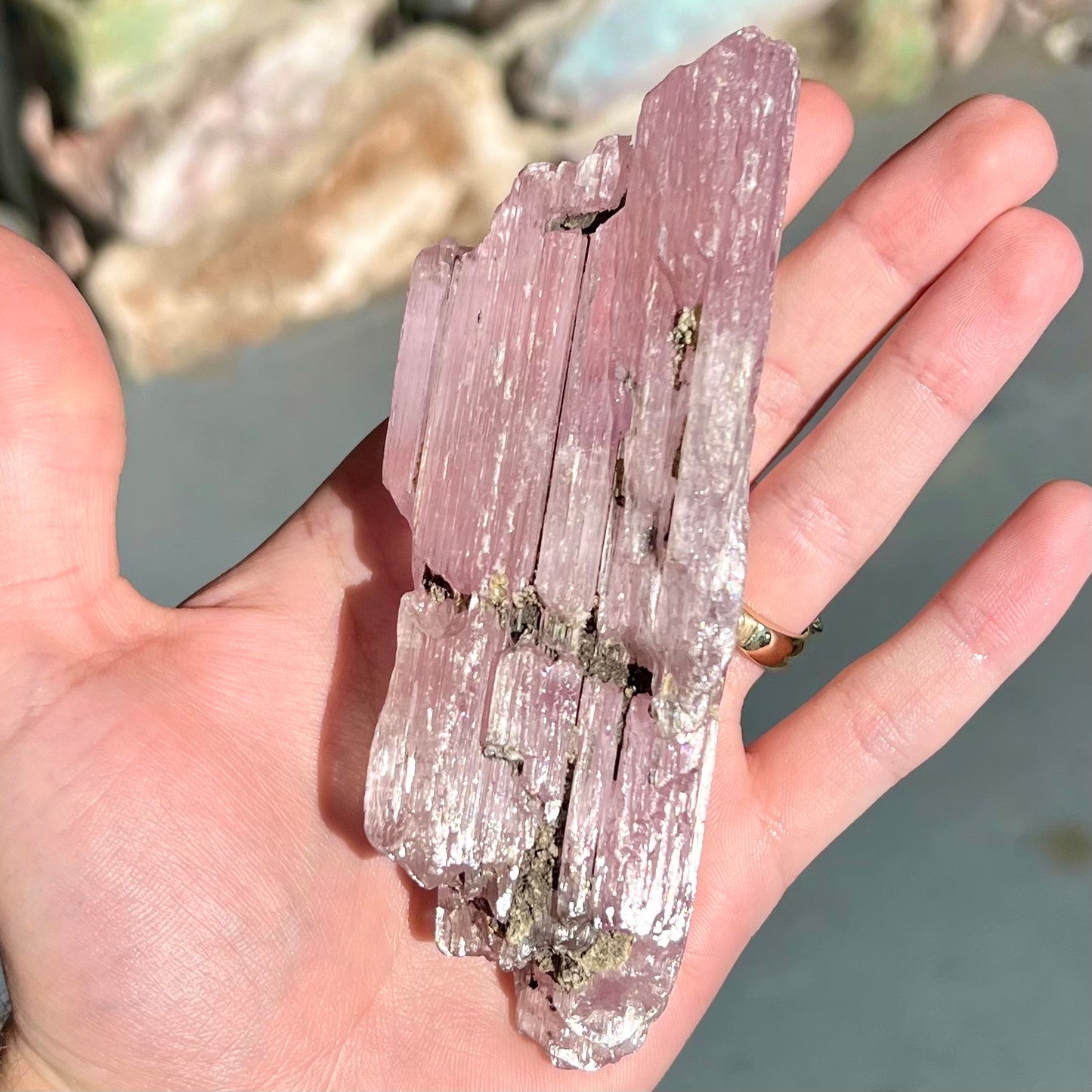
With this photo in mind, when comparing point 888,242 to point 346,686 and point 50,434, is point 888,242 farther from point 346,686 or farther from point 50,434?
point 50,434

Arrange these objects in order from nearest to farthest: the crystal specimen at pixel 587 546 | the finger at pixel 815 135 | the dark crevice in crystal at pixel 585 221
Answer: the crystal specimen at pixel 587 546
the dark crevice in crystal at pixel 585 221
the finger at pixel 815 135

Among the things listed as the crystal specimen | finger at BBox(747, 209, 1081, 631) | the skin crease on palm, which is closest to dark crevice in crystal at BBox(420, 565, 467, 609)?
the crystal specimen

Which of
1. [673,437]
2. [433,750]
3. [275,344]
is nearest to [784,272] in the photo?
[673,437]

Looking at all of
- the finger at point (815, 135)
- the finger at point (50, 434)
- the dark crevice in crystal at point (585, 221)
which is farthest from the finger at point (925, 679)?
the finger at point (50, 434)

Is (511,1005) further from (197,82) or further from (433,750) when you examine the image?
(197,82)

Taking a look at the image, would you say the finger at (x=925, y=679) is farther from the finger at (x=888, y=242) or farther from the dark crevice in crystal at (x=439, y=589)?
the dark crevice in crystal at (x=439, y=589)

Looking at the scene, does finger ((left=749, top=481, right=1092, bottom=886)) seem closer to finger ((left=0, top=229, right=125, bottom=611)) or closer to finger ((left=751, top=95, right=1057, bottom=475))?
finger ((left=751, top=95, right=1057, bottom=475))

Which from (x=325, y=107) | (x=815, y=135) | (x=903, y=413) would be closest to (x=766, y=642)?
(x=903, y=413)
